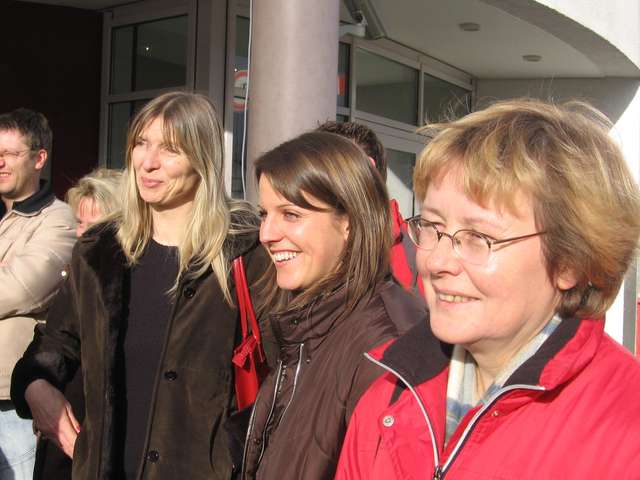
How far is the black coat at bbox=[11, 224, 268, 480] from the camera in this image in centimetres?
273

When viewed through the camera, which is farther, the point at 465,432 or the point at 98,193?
the point at 98,193

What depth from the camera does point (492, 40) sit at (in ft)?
33.3

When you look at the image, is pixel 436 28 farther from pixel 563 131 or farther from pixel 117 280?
pixel 563 131

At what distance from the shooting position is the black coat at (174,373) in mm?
2730

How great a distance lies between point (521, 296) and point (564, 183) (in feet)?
0.73

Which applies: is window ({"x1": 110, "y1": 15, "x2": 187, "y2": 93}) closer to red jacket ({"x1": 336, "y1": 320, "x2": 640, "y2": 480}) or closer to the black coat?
the black coat

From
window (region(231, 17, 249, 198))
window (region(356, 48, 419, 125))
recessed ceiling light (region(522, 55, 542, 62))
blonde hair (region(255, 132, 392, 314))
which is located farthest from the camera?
recessed ceiling light (region(522, 55, 542, 62))

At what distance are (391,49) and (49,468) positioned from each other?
7.99 meters

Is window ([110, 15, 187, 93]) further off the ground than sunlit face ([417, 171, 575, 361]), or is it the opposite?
window ([110, 15, 187, 93])

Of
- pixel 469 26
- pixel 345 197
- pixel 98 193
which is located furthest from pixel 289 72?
pixel 469 26

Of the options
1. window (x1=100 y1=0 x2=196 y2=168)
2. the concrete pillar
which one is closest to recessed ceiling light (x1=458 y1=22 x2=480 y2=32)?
window (x1=100 y1=0 x2=196 y2=168)

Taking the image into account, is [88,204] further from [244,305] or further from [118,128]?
[118,128]

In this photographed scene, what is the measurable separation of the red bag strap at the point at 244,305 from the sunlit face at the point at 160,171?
0.37 m

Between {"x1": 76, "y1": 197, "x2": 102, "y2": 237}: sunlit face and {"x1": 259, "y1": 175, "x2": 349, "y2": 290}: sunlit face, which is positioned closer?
{"x1": 259, "y1": 175, "x2": 349, "y2": 290}: sunlit face
